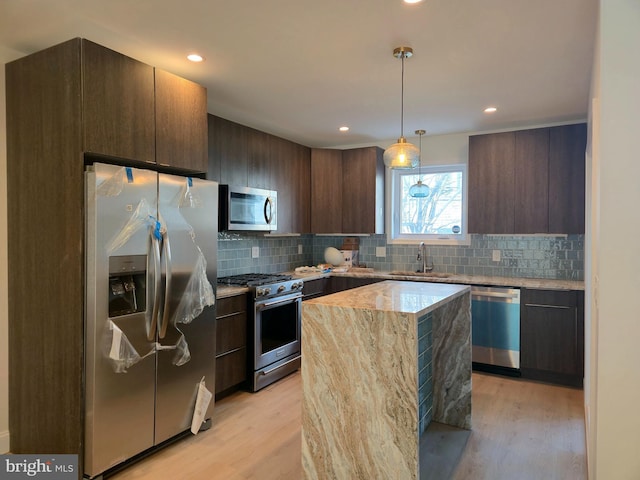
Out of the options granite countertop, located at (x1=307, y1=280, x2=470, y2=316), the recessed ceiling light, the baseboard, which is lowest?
the baseboard

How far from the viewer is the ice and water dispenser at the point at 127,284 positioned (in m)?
2.33

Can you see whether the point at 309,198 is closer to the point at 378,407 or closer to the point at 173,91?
the point at 173,91

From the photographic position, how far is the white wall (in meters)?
1.61

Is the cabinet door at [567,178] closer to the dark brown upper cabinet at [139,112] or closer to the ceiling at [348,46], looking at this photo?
the ceiling at [348,46]

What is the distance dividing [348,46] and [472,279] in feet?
8.76

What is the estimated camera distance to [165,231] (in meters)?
2.57

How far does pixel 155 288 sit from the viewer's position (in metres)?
2.50

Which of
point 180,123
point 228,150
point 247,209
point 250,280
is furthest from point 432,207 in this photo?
point 180,123

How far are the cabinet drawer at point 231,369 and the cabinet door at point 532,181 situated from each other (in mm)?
2898

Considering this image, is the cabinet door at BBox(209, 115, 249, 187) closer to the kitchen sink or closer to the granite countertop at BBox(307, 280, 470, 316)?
the granite countertop at BBox(307, 280, 470, 316)

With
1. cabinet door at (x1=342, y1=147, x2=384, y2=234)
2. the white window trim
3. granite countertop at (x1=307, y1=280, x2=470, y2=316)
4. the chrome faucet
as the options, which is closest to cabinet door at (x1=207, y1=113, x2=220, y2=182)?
granite countertop at (x1=307, y1=280, x2=470, y2=316)

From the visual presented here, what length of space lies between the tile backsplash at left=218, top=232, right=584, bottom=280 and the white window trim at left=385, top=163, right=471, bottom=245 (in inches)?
2.4

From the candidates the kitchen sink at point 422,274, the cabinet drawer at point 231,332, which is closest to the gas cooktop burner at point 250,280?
the cabinet drawer at point 231,332

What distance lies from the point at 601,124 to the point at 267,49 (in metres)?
1.85
